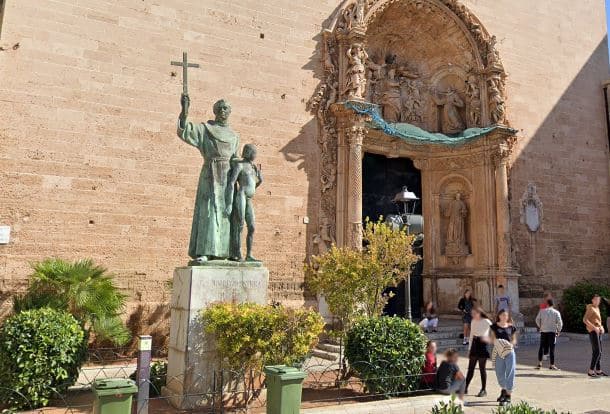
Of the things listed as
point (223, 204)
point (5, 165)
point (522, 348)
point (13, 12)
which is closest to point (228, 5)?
point (13, 12)

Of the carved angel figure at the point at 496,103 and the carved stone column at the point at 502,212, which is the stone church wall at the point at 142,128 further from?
the carved angel figure at the point at 496,103

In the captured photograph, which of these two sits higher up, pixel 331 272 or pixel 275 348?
pixel 331 272

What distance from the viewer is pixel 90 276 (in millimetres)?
7781

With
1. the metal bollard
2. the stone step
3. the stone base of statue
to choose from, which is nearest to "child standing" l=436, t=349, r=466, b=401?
the stone base of statue

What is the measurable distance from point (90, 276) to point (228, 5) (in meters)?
6.59

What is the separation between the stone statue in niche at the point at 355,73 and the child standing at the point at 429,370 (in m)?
6.45

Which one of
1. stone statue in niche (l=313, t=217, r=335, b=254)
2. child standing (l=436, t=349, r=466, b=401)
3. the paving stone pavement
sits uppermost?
stone statue in niche (l=313, t=217, r=335, b=254)

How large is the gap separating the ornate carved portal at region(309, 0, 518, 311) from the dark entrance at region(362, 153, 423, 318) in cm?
27

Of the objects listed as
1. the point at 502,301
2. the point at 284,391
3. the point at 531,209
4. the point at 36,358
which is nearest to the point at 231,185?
the point at 284,391

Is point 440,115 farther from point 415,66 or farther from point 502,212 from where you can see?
point 502,212

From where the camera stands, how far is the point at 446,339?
11.2 m

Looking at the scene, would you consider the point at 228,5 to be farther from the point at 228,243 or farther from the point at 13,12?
the point at 228,243

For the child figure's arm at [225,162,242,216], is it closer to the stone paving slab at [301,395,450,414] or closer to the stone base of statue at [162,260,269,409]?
the stone base of statue at [162,260,269,409]

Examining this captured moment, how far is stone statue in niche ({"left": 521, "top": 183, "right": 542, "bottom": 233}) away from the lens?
14.0m
